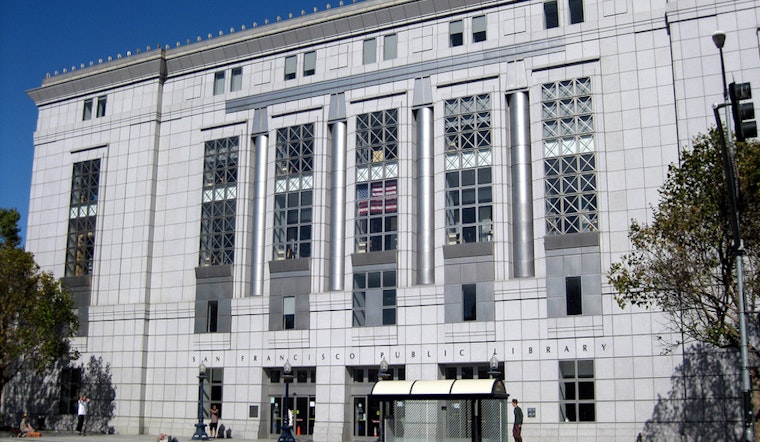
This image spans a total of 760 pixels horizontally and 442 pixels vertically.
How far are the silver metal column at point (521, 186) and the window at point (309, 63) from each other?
557 inches

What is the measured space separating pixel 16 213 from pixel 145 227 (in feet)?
40.5

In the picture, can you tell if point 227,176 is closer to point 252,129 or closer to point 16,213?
point 252,129

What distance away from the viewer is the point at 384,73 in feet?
175

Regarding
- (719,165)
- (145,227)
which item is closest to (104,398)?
(145,227)

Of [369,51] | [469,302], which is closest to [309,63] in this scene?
[369,51]

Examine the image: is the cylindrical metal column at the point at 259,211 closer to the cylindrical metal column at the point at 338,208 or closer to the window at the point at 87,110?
the cylindrical metal column at the point at 338,208

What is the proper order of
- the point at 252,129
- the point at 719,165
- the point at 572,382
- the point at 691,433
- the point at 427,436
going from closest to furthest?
1. the point at 719,165
2. the point at 427,436
3. the point at 691,433
4. the point at 572,382
5. the point at 252,129

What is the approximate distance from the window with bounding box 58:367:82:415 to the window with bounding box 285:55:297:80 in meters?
25.7

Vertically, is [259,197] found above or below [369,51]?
below

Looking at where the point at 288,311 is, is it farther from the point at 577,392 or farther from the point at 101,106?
the point at 101,106

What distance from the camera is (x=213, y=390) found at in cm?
5547

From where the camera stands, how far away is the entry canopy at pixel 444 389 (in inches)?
1328

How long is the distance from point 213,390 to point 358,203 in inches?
619

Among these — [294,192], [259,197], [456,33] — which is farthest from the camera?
[259,197]
